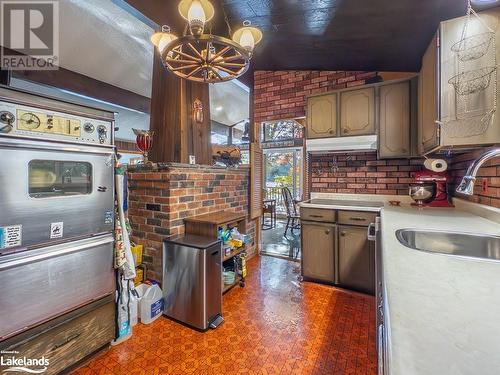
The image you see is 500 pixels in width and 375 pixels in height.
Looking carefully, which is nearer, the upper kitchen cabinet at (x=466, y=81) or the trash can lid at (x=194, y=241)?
the upper kitchen cabinet at (x=466, y=81)

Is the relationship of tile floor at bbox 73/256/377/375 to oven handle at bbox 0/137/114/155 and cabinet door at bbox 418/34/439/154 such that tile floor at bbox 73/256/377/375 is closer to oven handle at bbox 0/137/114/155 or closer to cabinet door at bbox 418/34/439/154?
oven handle at bbox 0/137/114/155

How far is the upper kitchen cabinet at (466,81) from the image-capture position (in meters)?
1.42

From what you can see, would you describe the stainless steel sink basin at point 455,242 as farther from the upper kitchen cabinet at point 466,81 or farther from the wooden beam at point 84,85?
the wooden beam at point 84,85

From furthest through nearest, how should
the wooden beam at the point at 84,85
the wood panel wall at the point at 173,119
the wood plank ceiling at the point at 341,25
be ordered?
the wooden beam at the point at 84,85 < the wood panel wall at the point at 173,119 < the wood plank ceiling at the point at 341,25

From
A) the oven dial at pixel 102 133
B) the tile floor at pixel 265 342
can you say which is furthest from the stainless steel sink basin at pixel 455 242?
the oven dial at pixel 102 133

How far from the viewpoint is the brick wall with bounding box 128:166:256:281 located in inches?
86.9

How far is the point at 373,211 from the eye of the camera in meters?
2.36

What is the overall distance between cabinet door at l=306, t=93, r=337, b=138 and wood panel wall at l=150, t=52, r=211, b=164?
1.40m

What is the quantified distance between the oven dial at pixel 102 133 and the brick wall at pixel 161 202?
2.17 feet

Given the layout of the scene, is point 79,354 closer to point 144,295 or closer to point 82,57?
point 144,295

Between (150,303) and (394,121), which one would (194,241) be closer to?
(150,303)

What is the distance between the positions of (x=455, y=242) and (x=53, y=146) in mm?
2305

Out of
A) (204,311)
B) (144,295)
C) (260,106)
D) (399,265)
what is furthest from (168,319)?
(260,106)

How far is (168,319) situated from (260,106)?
3057 millimetres
